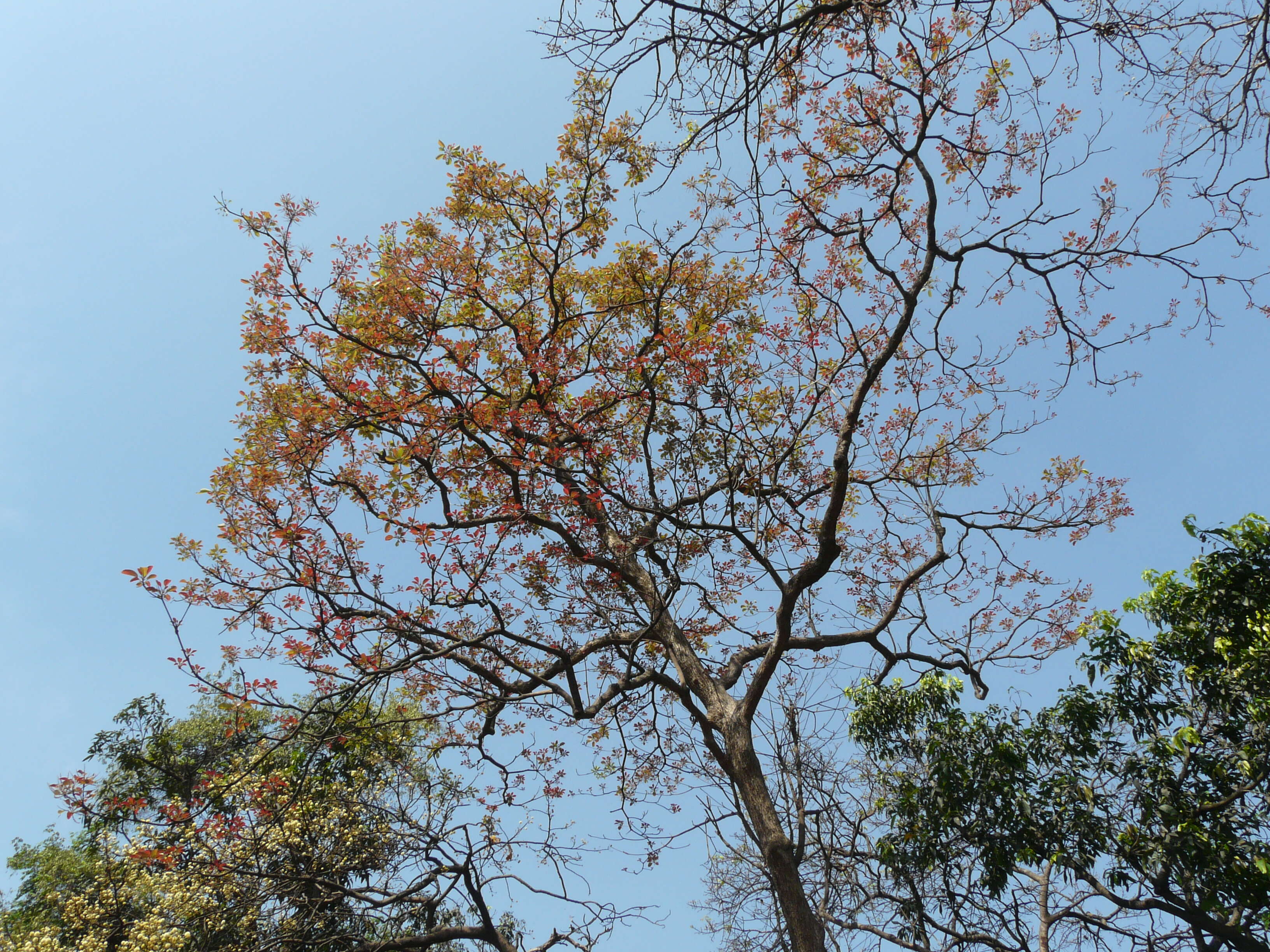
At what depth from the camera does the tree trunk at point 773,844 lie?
16.0ft

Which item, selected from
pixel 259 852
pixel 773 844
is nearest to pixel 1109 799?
pixel 773 844

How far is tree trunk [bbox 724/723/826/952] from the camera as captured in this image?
16.0 feet

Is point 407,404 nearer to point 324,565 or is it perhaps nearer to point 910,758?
point 324,565

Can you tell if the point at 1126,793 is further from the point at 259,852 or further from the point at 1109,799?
the point at 259,852

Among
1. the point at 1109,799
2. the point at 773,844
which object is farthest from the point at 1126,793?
the point at 773,844

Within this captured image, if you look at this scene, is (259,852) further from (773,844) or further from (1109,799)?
(1109,799)

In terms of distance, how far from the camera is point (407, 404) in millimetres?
6676

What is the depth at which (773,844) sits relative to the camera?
5098 mm

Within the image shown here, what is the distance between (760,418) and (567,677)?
3.18 metres

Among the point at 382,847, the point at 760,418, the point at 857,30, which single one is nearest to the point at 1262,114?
the point at 857,30

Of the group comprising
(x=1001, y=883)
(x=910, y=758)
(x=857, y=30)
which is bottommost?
(x=1001, y=883)

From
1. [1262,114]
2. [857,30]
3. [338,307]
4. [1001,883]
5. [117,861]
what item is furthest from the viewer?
[117,861]

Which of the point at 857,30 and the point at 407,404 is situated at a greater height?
the point at 407,404

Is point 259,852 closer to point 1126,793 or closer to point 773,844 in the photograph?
point 773,844
